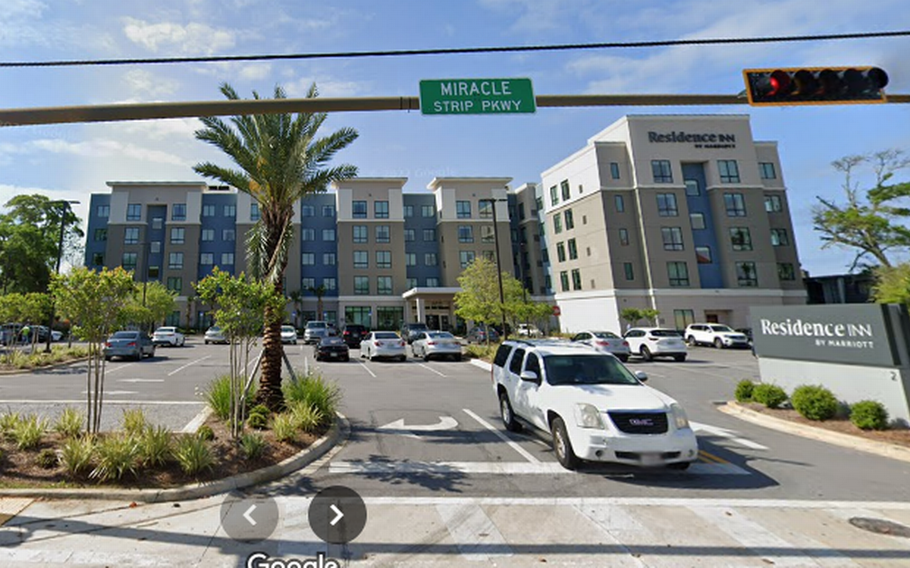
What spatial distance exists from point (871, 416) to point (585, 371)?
6.00 m

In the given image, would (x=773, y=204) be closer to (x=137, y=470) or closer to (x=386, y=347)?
(x=386, y=347)

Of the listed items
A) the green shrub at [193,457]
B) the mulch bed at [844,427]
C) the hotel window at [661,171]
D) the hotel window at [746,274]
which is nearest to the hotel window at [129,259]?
the green shrub at [193,457]

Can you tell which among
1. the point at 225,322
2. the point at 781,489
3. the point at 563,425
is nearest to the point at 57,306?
the point at 225,322

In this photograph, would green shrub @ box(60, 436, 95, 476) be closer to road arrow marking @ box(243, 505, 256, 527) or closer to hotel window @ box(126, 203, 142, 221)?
road arrow marking @ box(243, 505, 256, 527)

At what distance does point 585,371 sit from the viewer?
7551 mm

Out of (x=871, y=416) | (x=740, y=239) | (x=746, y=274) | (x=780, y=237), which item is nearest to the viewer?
(x=871, y=416)

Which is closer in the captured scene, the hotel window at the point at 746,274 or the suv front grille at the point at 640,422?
the suv front grille at the point at 640,422

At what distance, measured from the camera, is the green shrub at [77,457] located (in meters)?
5.79

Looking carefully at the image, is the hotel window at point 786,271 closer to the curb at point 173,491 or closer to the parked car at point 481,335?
the parked car at point 481,335

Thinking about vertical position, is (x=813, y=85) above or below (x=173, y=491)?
above

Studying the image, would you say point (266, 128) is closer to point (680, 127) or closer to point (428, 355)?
point (428, 355)

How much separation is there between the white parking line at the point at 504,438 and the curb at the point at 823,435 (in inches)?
241

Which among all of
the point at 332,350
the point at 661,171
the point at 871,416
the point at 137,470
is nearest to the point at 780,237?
the point at 661,171

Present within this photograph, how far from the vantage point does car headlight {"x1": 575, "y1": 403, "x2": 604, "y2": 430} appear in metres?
6.14
